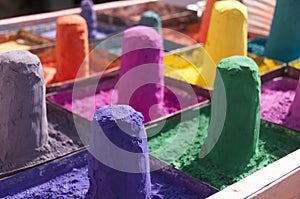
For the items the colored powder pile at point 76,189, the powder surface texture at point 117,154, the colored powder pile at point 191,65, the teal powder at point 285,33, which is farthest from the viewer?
the teal powder at point 285,33

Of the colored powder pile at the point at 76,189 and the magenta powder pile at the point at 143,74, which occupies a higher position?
the magenta powder pile at the point at 143,74

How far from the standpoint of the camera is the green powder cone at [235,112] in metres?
1.17

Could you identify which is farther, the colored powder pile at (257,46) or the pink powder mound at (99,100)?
the colored powder pile at (257,46)

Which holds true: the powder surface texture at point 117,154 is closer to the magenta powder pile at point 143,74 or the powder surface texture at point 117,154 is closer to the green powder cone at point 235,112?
the green powder cone at point 235,112

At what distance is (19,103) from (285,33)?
1109mm

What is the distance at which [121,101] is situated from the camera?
146 centimetres

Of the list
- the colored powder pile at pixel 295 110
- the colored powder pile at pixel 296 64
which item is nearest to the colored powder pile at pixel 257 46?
the colored powder pile at pixel 296 64

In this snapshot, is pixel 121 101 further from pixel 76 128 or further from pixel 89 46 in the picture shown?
pixel 89 46

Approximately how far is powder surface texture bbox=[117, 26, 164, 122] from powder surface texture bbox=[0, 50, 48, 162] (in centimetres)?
32

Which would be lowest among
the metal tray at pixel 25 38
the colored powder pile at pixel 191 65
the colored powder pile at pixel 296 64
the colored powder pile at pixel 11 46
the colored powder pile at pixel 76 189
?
the colored powder pile at pixel 76 189

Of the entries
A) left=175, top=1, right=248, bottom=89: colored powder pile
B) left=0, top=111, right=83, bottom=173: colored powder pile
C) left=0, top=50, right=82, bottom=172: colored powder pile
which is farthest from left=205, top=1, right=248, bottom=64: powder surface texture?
left=0, top=50, right=82, bottom=172: colored powder pile

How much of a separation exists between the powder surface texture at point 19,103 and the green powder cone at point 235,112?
1.43 feet

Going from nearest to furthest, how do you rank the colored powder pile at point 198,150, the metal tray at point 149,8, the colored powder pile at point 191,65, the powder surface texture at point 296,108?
1. the colored powder pile at point 198,150
2. the powder surface texture at point 296,108
3. the colored powder pile at point 191,65
4. the metal tray at point 149,8

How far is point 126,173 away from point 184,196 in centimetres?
21
